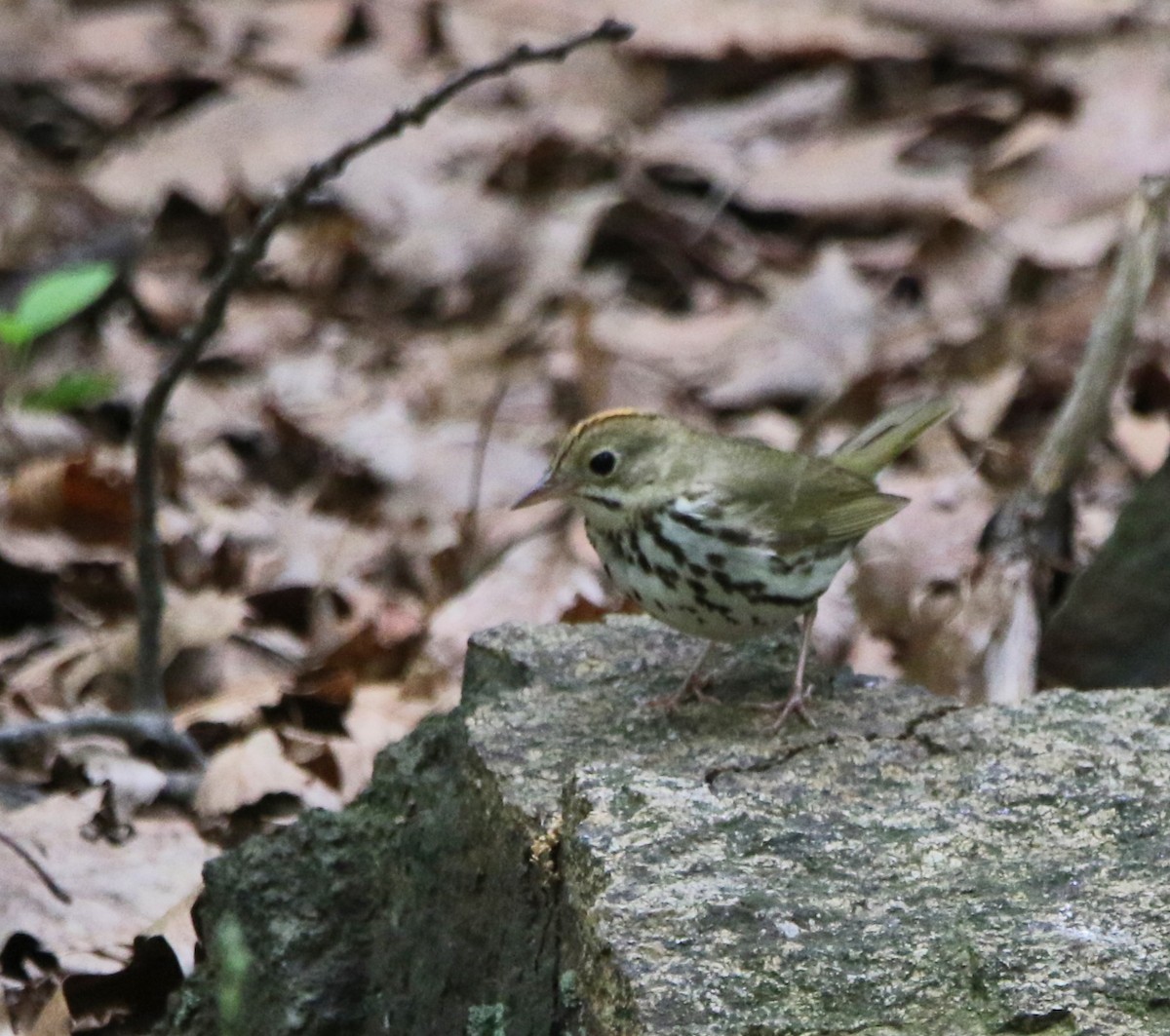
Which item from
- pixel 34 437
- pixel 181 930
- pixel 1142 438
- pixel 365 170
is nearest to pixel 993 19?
pixel 365 170

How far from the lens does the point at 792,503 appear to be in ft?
13.2

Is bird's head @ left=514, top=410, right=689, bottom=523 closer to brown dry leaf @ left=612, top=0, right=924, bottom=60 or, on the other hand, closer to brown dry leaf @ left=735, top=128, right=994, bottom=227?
brown dry leaf @ left=735, top=128, right=994, bottom=227

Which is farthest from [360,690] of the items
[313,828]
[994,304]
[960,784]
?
[994,304]

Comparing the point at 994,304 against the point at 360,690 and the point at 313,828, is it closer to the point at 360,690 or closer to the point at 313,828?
the point at 360,690

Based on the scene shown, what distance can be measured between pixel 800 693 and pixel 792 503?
522 millimetres

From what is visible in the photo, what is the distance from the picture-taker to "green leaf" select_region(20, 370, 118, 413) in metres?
6.59

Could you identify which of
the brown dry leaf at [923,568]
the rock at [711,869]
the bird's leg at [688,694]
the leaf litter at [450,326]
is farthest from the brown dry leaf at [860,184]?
the bird's leg at [688,694]

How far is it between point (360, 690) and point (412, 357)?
2711 mm

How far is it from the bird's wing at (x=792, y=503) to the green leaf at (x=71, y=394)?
3162 millimetres

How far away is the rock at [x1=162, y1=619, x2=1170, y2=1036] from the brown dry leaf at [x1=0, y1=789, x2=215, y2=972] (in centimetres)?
55

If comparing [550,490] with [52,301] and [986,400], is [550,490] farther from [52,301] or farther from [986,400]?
[986,400]

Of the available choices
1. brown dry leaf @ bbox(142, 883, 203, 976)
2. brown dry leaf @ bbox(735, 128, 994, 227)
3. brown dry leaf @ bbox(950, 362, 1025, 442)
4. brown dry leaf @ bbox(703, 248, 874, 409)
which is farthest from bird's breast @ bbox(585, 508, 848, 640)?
brown dry leaf @ bbox(735, 128, 994, 227)

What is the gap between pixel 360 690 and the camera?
5.13 m

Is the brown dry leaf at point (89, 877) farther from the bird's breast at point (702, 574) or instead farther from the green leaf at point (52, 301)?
the green leaf at point (52, 301)
